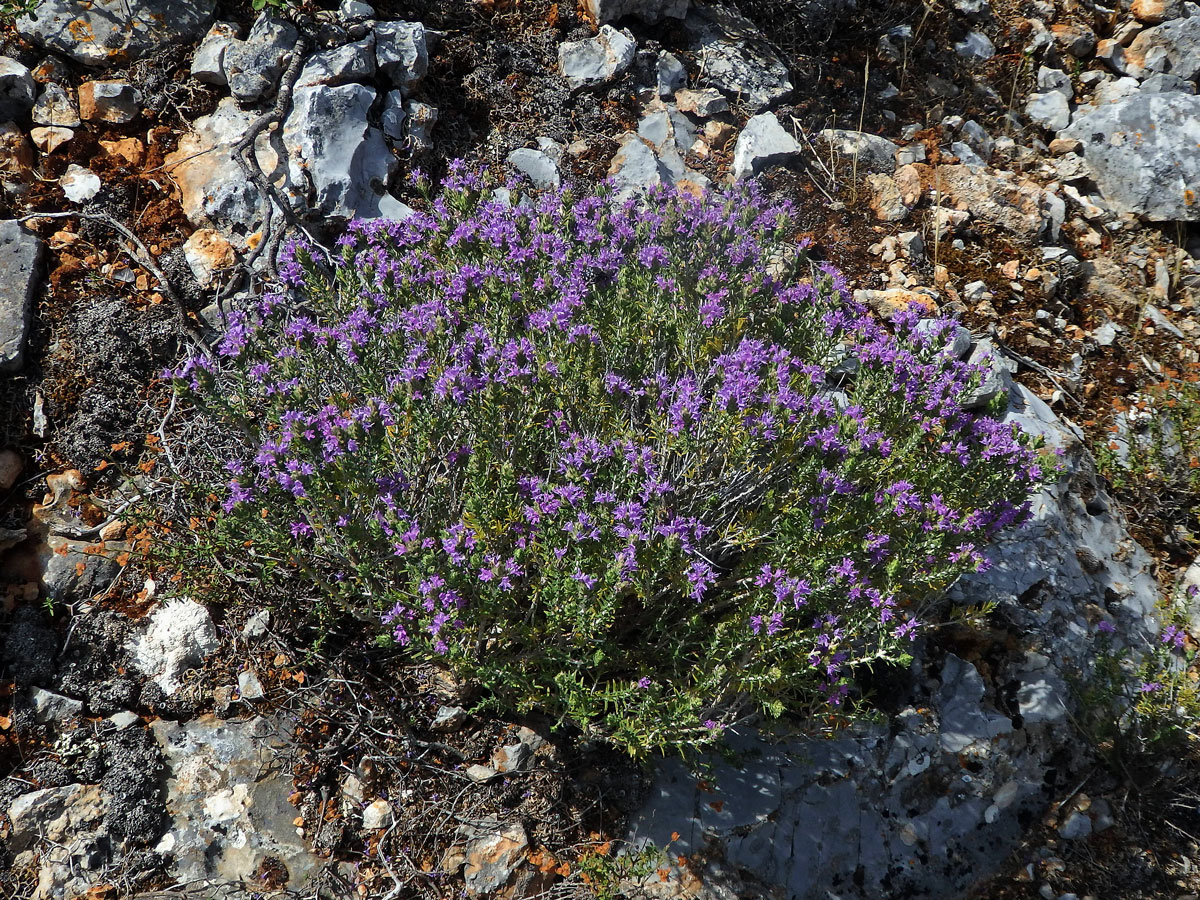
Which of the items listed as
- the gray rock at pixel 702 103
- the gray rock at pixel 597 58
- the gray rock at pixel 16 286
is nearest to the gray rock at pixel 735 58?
the gray rock at pixel 702 103

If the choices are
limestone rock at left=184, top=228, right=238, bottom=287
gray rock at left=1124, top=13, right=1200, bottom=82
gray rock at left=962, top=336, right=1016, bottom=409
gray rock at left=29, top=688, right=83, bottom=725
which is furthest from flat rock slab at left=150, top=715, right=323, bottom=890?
gray rock at left=1124, top=13, right=1200, bottom=82

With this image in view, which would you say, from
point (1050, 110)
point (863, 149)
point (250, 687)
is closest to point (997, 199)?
point (863, 149)

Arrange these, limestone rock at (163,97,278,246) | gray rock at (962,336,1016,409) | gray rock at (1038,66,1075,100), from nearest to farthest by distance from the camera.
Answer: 1. gray rock at (962,336,1016,409)
2. limestone rock at (163,97,278,246)
3. gray rock at (1038,66,1075,100)

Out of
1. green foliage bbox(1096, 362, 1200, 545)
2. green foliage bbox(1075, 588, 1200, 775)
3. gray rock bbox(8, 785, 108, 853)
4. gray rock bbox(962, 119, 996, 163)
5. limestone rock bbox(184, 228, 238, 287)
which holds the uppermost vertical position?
gray rock bbox(962, 119, 996, 163)

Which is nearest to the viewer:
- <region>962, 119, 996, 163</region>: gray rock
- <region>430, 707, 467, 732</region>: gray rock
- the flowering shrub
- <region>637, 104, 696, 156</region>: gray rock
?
the flowering shrub

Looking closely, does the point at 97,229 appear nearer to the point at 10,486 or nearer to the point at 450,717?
the point at 10,486

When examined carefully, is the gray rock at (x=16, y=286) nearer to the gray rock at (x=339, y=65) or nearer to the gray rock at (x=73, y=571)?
the gray rock at (x=73, y=571)

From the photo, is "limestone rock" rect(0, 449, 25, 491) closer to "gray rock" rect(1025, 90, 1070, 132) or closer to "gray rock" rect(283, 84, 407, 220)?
"gray rock" rect(283, 84, 407, 220)
